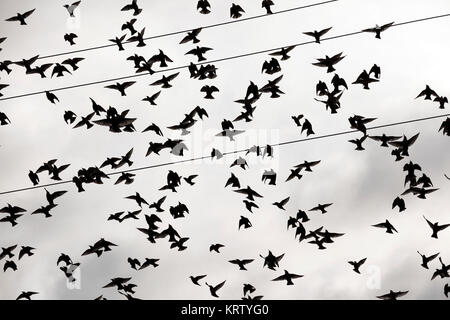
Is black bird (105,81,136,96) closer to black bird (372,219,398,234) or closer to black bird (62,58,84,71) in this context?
black bird (62,58,84,71)

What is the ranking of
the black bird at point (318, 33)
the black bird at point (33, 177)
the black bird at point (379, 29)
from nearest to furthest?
1. the black bird at point (379, 29)
2. the black bird at point (318, 33)
3. the black bird at point (33, 177)

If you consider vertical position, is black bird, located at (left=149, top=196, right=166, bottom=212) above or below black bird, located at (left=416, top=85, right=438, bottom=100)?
below

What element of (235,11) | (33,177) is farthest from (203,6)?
(33,177)

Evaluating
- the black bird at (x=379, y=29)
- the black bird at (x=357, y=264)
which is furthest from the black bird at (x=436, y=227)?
the black bird at (x=379, y=29)

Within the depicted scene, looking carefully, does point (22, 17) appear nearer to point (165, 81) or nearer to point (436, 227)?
point (165, 81)

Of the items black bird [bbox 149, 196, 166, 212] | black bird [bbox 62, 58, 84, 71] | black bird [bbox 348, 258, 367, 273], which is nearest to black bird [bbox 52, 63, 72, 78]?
black bird [bbox 62, 58, 84, 71]

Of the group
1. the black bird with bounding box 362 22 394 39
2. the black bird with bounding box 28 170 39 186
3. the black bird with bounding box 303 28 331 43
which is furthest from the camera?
the black bird with bounding box 28 170 39 186

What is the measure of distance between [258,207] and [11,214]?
7.58m

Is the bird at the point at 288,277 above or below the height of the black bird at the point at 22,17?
below

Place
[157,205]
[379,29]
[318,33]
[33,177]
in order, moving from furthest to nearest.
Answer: [157,205]
[33,177]
[318,33]
[379,29]

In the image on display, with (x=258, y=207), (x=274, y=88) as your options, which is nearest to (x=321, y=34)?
(x=274, y=88)

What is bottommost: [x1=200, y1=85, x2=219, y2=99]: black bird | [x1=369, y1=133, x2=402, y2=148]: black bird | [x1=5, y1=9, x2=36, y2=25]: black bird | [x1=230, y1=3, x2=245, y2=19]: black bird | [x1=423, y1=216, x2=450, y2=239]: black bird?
[x1=423, y1=216, x2=450, y2=239]: black bird

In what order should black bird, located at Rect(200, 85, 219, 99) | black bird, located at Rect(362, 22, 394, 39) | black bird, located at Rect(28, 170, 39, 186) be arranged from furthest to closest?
1. black bird, located at Rect(200, 85, 219, 99)
2. black bird, located at Rect(28, 170, 39, 186)
3. black bird, located at Rect(362, 22, 394, 39)

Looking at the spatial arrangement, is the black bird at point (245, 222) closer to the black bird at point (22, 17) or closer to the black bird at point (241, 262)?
the black bird at point (241, 262)
